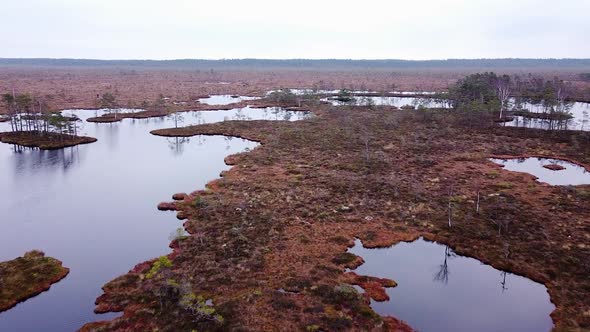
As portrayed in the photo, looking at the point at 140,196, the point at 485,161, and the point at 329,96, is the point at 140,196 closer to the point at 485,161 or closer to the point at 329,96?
the point at 485,161

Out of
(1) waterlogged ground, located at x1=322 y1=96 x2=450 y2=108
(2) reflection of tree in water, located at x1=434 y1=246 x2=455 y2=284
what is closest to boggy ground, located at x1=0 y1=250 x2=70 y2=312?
(2) reflection of tree in water, located at x1=434 y1=246 x2=455 y2=284

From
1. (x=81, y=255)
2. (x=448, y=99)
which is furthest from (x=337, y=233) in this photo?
(x=448, y=99)

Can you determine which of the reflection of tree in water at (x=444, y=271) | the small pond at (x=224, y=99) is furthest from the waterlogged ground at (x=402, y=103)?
the reflection of tree in water at (x=444, y=271)

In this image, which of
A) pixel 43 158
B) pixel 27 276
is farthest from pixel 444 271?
pixel 43 158

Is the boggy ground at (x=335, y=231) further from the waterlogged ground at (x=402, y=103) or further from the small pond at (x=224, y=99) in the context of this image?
the small pond at (x=224, y=99)

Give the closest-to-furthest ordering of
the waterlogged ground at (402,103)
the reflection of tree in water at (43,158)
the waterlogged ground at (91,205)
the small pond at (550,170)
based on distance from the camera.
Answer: the waterlogged ground at (91,205) < the small pond at (550,170) < the reflection of tree in water at (43,158) < the waterlogged ground at (402,103)
